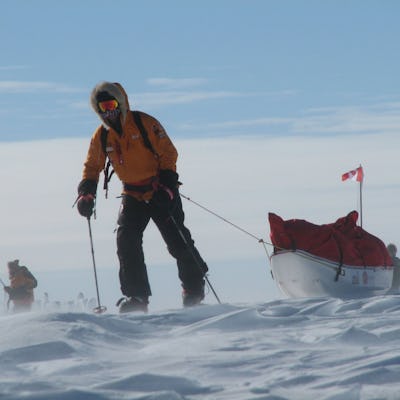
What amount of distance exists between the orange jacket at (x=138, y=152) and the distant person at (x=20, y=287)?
29.7 ft

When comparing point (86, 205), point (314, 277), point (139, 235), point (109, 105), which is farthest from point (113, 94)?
point (314, 277)

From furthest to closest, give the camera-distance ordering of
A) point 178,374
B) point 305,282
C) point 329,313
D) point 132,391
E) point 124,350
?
point 305,282, point 329,313, point 124,350, point 178,374, point 132,391

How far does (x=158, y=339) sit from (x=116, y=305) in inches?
103

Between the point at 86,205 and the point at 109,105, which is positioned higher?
the point at 109,105

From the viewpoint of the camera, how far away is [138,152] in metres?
7.93

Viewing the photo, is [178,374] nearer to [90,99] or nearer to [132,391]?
[132,391]

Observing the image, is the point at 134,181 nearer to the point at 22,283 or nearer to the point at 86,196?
the point at 86,196

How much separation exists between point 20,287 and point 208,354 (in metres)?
12.2

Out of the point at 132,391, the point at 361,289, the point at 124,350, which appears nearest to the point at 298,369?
the point at 132,391

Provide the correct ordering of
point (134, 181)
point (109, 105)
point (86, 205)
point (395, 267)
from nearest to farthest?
1. point (109, 105)
2. point (134, 181)
3. point (86, 205)
4. point (395, 267)

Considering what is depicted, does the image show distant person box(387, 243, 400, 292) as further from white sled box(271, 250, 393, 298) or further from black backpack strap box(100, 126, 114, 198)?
black backpack strap box(100, 126, 114, 198)

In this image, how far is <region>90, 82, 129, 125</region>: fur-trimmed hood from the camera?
7938mm

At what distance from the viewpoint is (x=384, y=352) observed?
468 centimetres

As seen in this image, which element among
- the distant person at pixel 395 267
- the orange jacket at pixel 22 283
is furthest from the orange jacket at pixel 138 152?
the orange jacket at pixel 22 283
